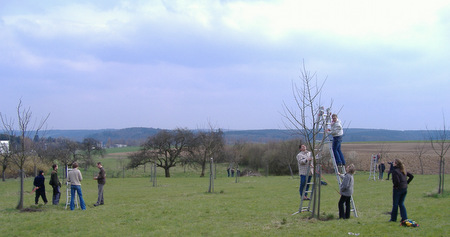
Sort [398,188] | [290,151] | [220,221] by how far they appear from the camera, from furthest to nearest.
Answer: [290,151]
[220,221]
[398,188]

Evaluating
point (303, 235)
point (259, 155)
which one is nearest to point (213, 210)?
point (303, 235)

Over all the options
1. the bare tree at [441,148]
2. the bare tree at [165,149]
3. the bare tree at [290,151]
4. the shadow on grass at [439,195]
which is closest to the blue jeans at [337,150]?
the shadow on grass at [439,195]

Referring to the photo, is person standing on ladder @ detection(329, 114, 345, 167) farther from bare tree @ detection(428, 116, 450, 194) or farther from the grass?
bare tree @ detection(428, 116, 450, 194)

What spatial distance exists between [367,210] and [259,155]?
53078mm

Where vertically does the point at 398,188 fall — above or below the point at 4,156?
above

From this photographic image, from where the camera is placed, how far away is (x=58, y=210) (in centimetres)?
1328

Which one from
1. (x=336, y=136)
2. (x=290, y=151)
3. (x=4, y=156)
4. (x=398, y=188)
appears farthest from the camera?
(x=290, y=151)

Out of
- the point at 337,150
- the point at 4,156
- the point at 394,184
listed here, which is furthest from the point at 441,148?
the point at 4,156

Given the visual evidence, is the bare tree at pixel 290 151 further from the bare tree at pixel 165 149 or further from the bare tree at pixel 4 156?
the bare tree at pixel 4 156

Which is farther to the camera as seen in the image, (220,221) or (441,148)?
(441,148)

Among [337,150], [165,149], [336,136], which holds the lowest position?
[165,149]

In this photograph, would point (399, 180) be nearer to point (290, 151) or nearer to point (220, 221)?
point (220, 221)

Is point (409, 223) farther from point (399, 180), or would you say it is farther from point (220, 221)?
point (220, 221)

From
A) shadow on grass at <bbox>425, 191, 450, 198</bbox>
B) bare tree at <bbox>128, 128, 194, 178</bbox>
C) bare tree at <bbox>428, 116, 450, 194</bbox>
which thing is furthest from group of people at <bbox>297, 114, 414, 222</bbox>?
bare tree at <bbox>128, 128, 194, 178</bbox>
